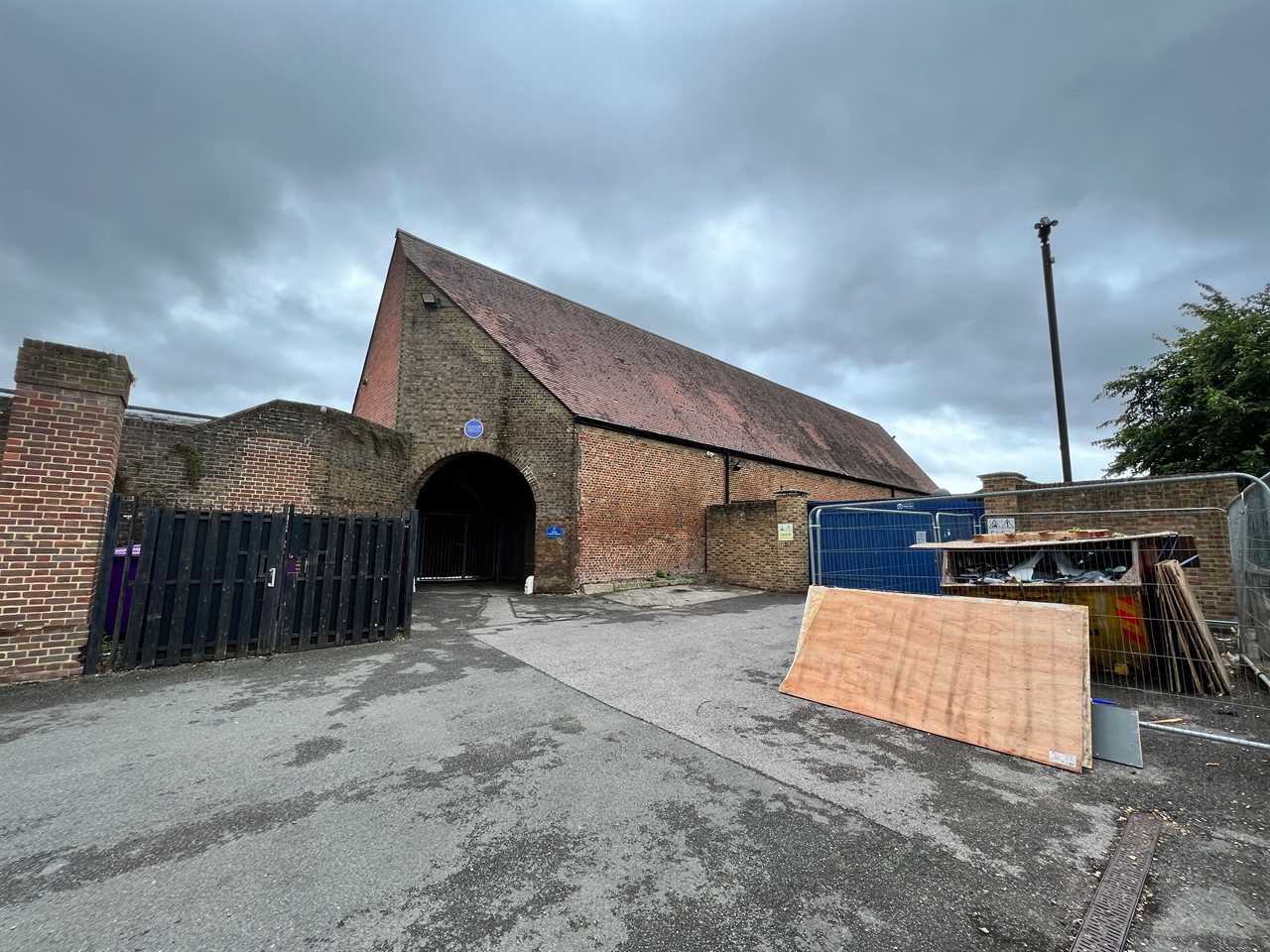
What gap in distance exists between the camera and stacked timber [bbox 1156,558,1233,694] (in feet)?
15.4

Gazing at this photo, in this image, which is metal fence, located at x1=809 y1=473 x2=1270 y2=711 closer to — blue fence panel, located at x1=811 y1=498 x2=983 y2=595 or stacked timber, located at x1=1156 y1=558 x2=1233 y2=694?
stacked timber, located at x1=1156 y1=558 x2=1233 y2=694

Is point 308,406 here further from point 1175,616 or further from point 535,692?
point 1175,616

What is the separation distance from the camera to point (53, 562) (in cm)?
505

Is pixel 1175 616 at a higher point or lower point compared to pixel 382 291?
lower

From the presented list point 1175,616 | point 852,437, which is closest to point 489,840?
point 1175,616

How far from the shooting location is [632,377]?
18.7 metres

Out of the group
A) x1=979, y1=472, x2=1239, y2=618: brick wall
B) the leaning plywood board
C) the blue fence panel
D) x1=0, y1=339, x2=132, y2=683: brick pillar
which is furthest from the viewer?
the blue fence panel

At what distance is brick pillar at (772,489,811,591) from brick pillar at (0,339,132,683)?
13101 mm

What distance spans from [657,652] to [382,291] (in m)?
17.8

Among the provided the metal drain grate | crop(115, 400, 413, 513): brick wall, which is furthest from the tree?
crop(115, 400, 413, 513): brick wall

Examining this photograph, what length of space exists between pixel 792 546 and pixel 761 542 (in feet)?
3.26

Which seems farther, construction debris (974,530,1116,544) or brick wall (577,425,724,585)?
brick wall (577,425,724,585)

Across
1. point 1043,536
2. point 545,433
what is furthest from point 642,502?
point 1043,536

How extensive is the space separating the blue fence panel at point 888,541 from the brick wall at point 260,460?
10.0 metres
